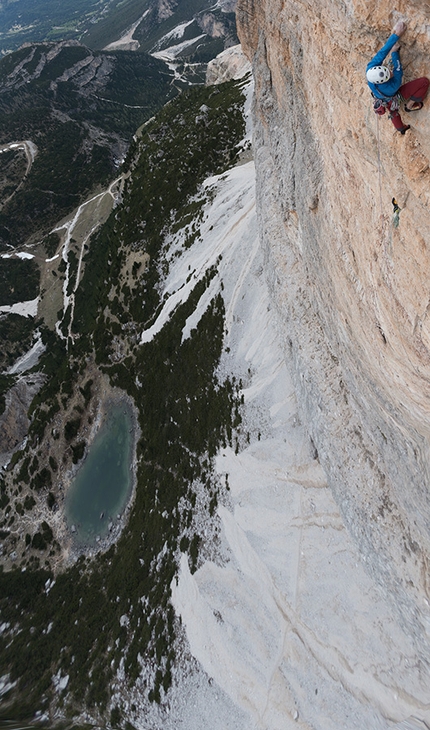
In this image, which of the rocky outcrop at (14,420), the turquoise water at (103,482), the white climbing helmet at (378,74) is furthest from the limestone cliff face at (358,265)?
the rocky outcrop at (14,420)

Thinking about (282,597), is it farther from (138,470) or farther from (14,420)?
(14,420)

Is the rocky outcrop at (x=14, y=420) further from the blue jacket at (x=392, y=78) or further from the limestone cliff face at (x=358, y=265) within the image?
the blue jacket at (x=392, y=78)

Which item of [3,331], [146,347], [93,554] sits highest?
[146,347]

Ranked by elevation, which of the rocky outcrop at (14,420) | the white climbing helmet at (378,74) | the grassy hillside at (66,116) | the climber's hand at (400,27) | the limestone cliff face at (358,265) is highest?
the climber's hand at (400,27)

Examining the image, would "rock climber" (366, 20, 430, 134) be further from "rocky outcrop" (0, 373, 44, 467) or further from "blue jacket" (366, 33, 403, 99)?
"rocky outcrop" (0, 373, 44, 467)

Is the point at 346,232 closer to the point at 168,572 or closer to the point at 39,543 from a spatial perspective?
the point at 168,572

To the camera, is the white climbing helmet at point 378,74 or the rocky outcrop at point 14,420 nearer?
the white climbing helmet at point 378,74

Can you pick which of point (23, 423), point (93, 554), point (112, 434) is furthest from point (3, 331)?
point (93, 554)
